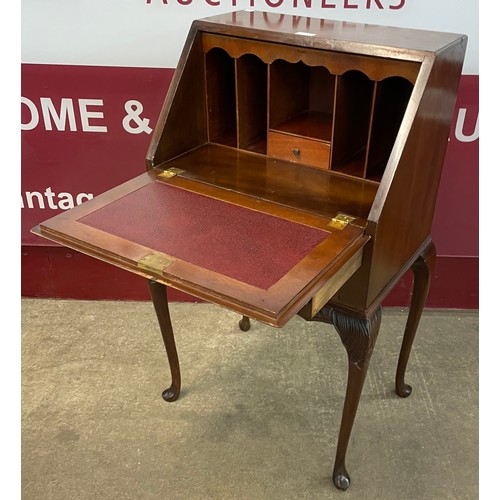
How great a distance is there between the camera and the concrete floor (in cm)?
177

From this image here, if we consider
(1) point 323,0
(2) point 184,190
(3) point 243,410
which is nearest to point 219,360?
(3) point 243,410

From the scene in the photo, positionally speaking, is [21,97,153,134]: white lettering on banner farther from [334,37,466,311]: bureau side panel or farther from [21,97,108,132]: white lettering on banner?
[334,37,466,311]: bureau side panel

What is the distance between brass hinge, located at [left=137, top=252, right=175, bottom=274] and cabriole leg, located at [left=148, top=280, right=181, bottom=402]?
0.52 m

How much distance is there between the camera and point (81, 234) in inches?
50.7

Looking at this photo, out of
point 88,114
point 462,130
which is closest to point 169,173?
point 88,114

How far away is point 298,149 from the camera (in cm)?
162

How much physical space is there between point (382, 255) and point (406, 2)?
1017 millimetres

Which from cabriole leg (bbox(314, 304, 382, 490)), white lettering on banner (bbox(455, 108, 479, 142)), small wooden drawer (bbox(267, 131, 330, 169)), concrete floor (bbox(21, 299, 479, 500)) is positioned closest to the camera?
cabriole leg (bbox(314, 304, 382, 490))

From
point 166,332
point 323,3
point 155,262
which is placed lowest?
point 166,332

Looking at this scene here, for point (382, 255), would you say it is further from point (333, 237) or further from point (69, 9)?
point (69, 9)

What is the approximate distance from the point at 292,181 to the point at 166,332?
2.33 feet

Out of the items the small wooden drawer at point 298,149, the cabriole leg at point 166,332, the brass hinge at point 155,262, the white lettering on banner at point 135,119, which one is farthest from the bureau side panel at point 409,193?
the white lettering on banner at point 135,119

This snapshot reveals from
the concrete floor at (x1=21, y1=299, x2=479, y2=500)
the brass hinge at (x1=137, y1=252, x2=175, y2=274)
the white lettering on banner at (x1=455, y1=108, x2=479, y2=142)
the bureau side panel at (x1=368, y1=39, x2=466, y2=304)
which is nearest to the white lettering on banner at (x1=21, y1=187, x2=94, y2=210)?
the concrete floor at (x1=21, y1=299, x2=479, y2=500)

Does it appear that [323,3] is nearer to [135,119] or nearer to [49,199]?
[135,119]
